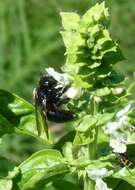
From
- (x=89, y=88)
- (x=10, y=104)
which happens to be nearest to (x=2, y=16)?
(x=10, y=104)

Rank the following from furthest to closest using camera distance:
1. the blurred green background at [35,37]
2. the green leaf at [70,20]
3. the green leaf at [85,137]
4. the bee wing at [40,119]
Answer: the blurred green background at [35,37], the bee wing at [40,119], the green leaf at [85,137], the green leaf at [70,20]

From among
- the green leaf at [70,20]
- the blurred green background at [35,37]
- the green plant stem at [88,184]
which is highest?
the blurred green background at [35,37]

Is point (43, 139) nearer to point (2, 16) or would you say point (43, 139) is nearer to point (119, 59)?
point (119, 59)

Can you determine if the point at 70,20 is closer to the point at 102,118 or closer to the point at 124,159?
the point at 102,118

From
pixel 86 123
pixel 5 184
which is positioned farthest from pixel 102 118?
pixel 5 184

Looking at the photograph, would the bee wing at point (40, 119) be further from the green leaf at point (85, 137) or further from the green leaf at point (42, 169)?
the green leaf at point (85, 137)

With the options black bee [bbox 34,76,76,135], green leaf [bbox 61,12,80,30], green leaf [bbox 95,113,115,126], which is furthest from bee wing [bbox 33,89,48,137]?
green leaf [bbox 61,12,80,30]

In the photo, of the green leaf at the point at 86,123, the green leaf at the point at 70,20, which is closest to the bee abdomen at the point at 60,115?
the green leaf at the point at 86,123
